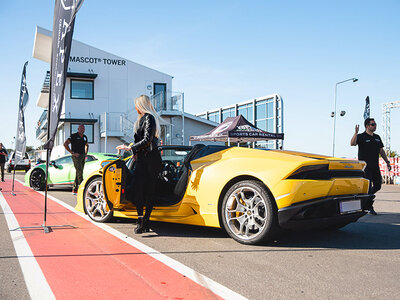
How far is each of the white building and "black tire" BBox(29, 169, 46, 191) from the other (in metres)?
15.2

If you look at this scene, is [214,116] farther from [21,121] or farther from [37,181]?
[21,121]

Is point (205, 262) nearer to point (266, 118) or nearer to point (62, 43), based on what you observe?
point (62, 43)

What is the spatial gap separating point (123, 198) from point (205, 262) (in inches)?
69.3

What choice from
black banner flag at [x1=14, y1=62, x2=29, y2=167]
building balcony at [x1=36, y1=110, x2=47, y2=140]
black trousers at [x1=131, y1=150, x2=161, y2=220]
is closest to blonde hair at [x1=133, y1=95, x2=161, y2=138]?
black trousers at [x1=131, y1=150, x2=161, y2=220]

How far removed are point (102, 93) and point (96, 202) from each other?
25.1 metres

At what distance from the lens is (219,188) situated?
4.43 metres

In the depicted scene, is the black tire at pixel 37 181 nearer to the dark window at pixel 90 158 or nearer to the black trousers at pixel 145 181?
the dark window at pixel 90 158

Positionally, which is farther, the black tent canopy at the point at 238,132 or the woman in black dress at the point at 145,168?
the black tent canopy at the point at 238,132

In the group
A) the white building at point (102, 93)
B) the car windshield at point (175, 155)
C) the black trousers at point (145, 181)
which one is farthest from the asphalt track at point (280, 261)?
the white building at point (102, 93)

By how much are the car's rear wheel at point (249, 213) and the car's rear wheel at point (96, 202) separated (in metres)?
2.05

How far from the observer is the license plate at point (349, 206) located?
164 inches

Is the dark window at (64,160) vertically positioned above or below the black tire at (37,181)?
above

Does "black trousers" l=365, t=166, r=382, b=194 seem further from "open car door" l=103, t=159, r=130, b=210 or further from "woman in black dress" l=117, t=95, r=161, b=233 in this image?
"open car door" l=103, t=159, r=130, b=210

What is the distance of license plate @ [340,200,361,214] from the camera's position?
4171 millimetres
